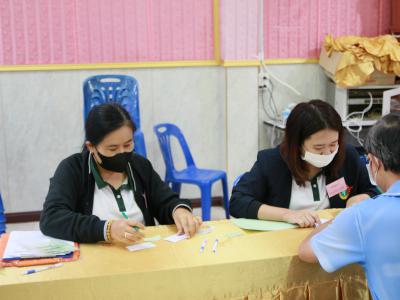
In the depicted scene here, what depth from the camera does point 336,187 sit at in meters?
2.23

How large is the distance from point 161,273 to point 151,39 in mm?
3083

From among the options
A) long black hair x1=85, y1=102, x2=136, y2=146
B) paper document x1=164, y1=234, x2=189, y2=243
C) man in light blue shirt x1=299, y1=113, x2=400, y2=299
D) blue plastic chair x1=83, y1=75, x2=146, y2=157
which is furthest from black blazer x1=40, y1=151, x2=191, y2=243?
blue plastic chair x1=83, y1=75, x2=146, y2=157

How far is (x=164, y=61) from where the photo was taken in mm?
4359

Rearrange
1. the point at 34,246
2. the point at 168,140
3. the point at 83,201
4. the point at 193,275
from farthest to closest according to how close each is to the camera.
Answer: the point at 168,140 < the point at 83,201 < the point at 34,246 < the point at 193,275

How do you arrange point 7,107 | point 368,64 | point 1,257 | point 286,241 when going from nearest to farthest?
point 1,257
point 286,241
point 368,64
point 7,107

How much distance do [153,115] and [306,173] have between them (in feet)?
7.85

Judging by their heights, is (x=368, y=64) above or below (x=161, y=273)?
above

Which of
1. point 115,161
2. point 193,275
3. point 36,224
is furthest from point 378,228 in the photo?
point 36,224

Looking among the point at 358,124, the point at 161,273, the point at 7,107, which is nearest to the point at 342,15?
the point at 358,124

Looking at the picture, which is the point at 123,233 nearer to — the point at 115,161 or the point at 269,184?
the point at 115,161

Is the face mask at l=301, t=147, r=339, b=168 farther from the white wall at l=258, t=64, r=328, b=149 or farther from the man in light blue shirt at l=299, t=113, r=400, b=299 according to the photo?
the white wall at l=258, t=64, r=328, b=149

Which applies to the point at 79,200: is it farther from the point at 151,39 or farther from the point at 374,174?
the point at 151,39

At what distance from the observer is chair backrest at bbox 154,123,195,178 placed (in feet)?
13.6

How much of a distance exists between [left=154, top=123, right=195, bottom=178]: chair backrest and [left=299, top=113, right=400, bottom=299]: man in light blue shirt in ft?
9.06
